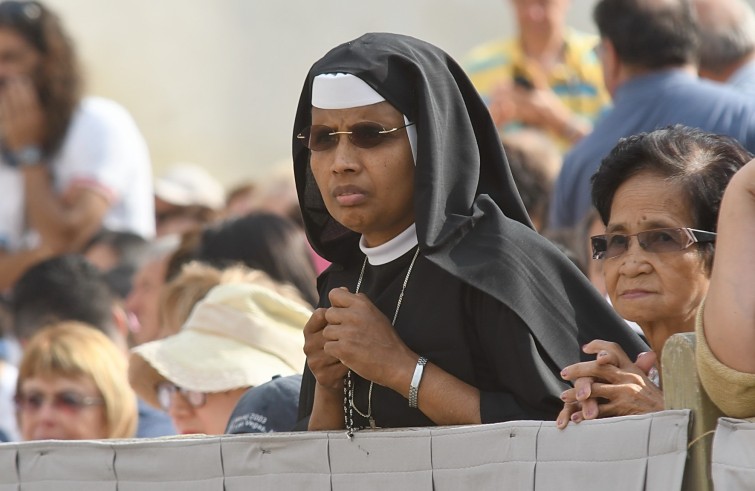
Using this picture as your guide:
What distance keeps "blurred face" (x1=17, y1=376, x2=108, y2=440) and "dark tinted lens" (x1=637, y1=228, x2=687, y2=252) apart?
292cm

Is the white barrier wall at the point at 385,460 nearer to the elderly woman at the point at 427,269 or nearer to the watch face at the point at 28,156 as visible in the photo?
the elderly woman at the point at 427,269

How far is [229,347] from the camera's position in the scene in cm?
509

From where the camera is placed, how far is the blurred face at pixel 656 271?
350 cm

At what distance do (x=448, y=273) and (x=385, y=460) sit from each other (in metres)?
0.47

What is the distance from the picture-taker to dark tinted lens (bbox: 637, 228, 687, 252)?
3.49 m

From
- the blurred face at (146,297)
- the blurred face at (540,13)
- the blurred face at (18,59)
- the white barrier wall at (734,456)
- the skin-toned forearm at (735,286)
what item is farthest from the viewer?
the blurred face at (18,59)

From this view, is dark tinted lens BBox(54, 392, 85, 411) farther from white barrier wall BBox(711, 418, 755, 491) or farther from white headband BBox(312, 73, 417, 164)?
white barrier wall BBox(711, 418, 755, 491)

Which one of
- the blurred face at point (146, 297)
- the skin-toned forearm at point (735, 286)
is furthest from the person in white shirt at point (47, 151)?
the skin-toned forearm at point (735, 286)

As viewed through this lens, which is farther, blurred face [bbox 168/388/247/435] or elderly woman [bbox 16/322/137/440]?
elderly woman [bbox 16/322/137/440]

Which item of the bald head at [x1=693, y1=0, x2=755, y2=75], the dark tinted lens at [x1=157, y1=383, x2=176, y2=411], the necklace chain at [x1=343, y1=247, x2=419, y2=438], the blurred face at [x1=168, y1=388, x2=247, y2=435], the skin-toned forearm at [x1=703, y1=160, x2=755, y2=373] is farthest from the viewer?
the bald head at [x1=693, y1=0, x2=755, y2=75]

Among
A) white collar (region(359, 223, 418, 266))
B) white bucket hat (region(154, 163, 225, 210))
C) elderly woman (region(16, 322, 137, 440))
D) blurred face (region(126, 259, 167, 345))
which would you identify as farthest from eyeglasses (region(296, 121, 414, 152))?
white bucket hat (region(154, 163, 225, 210))

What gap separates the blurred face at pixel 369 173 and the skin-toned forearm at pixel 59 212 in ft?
16.5

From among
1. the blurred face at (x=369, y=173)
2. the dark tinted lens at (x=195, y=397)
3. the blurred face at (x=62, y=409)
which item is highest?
the blurred face at (x=369, y=173)

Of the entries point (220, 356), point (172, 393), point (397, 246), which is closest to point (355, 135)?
point (397, 246)
